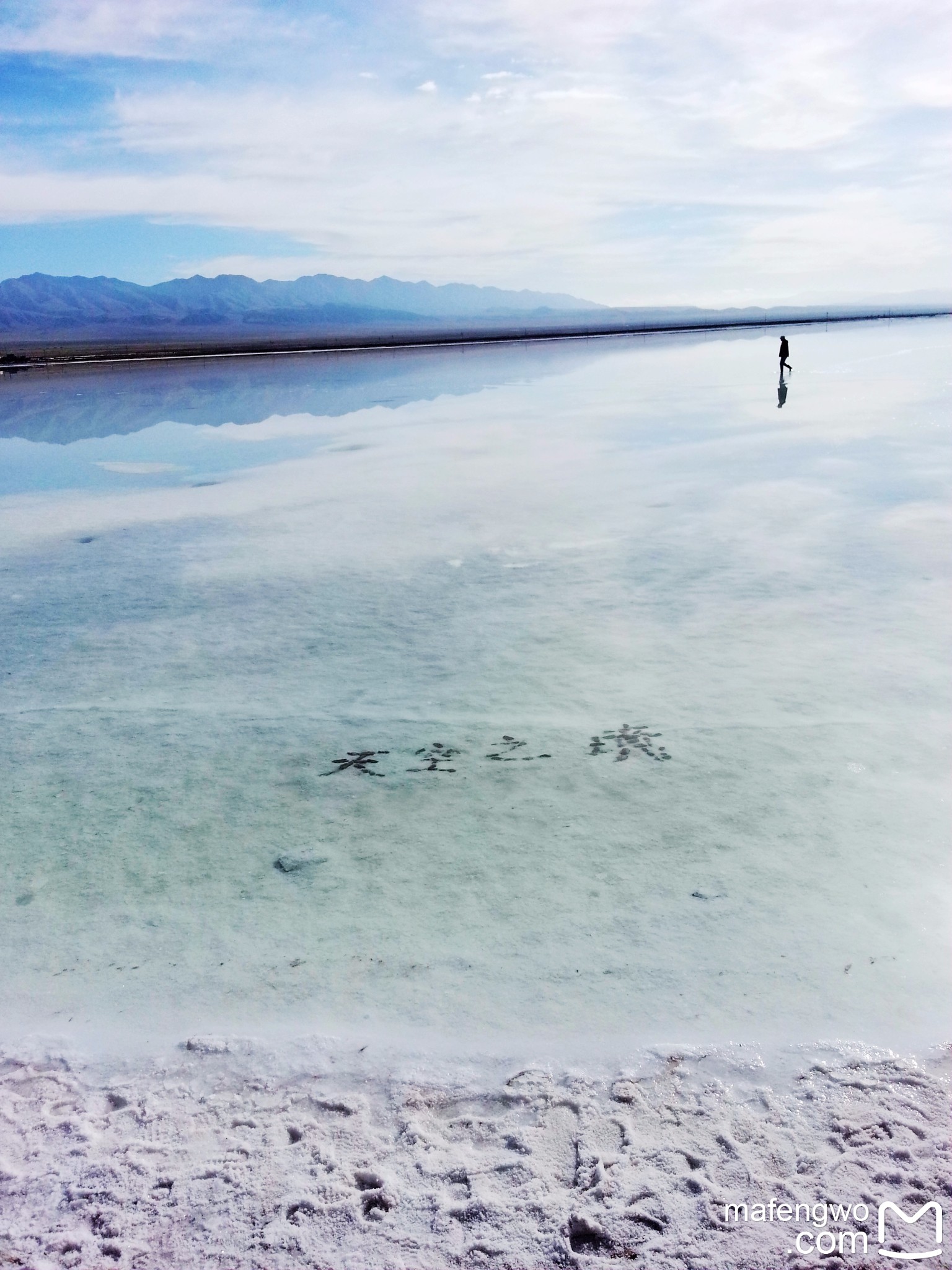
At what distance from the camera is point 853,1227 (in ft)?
7.64

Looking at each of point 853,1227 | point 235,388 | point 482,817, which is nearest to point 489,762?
point 482,817

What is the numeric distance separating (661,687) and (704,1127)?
2.99 metres

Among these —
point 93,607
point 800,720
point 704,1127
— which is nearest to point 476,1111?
point 704,1127

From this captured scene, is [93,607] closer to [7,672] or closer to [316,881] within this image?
[7,672]

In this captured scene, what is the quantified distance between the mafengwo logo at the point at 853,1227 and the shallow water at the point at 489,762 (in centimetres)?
59

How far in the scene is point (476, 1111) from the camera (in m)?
2.69

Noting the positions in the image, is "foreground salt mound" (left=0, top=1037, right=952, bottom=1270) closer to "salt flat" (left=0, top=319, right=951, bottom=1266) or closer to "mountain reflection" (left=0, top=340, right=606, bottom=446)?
"salt flat" (left=0, top=319, right=951, bottom=1266)

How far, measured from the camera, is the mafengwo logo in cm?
228

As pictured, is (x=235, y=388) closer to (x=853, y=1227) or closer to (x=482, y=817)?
(x=482, y=817)

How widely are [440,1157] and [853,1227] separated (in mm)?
1049

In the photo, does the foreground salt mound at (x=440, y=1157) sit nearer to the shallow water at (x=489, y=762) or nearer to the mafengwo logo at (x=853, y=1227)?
the mafengwo logo at (x=853, y=1227)

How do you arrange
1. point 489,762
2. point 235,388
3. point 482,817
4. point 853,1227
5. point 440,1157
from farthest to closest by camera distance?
point 235,388 → point 489,762 → point 482,817 → point 440,1157 → point 853,1227

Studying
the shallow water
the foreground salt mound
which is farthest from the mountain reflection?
the foreground salt mound

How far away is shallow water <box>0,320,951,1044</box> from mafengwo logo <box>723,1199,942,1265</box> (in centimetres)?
59
